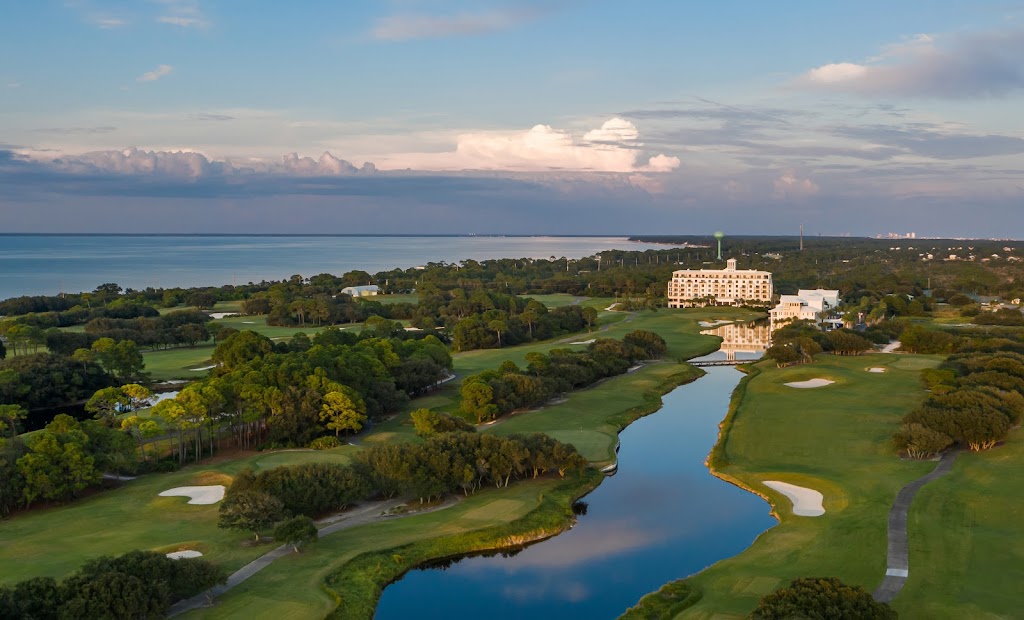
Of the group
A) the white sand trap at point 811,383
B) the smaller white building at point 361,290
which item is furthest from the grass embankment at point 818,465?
the smaller white building at point 361,290

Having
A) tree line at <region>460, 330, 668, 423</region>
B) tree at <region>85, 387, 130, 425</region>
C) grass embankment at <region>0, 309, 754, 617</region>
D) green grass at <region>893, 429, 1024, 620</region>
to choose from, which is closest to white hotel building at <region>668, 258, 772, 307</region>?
tree line at <region>460, 330, 668, 423</region>

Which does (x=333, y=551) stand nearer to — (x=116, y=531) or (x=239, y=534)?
(x=239, y=534)

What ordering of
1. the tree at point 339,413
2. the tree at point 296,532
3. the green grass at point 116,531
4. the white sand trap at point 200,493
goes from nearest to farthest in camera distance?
the green grass at point 116,531, the tree at point 296,532, the white sand trap at point 200,493, the tree at point 339,413

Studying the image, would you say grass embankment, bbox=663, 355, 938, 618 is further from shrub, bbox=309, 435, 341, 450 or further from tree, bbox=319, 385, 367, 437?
shrub, bbox=309, 435, 341, 450

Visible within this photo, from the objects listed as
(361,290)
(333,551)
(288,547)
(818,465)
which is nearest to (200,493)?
(288,547)

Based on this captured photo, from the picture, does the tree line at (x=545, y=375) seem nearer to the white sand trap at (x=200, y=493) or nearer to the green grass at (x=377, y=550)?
the green grass at (x=377, y=550)

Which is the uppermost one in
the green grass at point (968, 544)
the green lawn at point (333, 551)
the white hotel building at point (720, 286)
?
the white hotel building at point (720, 286)
